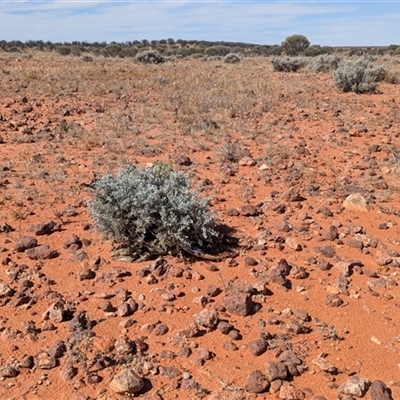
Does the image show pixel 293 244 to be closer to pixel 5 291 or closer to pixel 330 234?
pixel 330 234

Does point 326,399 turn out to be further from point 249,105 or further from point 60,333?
point 249,105

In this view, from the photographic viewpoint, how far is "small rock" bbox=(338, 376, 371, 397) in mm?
2471

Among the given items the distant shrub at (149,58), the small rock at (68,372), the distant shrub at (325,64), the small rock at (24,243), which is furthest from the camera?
the distant shrub at (149,58)

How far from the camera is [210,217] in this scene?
382 centimetres

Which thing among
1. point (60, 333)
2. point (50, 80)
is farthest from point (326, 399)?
point (50, 80)

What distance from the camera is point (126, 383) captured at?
96.3 inches

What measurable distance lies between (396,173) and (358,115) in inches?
129

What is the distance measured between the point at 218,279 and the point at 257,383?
1.08 metres

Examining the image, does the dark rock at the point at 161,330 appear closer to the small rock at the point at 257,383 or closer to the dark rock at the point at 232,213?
the small rock at the point at 257,383

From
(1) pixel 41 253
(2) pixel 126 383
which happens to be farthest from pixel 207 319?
(1) pixel 41 253

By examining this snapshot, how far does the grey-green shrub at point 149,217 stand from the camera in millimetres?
3729

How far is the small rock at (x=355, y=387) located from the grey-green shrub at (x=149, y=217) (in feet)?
5.10

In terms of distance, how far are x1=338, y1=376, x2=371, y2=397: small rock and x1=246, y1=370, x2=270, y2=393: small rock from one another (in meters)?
0.40

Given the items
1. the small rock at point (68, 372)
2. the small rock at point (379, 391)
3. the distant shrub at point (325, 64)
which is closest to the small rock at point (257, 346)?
the small rock at point (379, 391)
